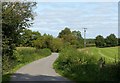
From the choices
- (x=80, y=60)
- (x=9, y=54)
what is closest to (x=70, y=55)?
(x=80, y=60)

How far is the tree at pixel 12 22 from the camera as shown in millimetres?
21711

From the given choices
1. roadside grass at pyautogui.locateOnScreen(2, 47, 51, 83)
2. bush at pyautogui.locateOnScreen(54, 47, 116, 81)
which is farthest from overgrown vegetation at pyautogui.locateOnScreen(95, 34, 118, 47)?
bush at pyautogui.locateOnScreen(54, 47, 116, 81)

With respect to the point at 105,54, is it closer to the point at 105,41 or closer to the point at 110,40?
the point at 110,40

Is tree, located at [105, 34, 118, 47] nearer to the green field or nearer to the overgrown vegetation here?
the overgrown vegetation

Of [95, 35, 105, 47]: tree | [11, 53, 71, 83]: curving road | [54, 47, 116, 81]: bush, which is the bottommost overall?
[11, 53, 71, 83]: curving road

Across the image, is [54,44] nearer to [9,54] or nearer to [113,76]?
[9,54]

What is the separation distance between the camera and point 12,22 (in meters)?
23.0

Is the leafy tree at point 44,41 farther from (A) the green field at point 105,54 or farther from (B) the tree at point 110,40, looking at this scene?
(A) the green field at point 105,54

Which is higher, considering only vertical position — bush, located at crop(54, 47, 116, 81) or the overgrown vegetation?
the overgrown vegetation

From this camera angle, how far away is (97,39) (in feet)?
374

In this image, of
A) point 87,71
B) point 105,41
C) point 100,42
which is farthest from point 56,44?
point 87,71

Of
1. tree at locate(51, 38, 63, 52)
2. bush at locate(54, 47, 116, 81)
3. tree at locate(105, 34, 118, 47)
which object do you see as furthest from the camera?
tree at locate(105, 34, 118, 47)

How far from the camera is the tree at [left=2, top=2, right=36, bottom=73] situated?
21.7m

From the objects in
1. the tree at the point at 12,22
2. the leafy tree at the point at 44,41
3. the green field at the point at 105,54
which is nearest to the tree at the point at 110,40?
the leafy tree at the point at 44,41
